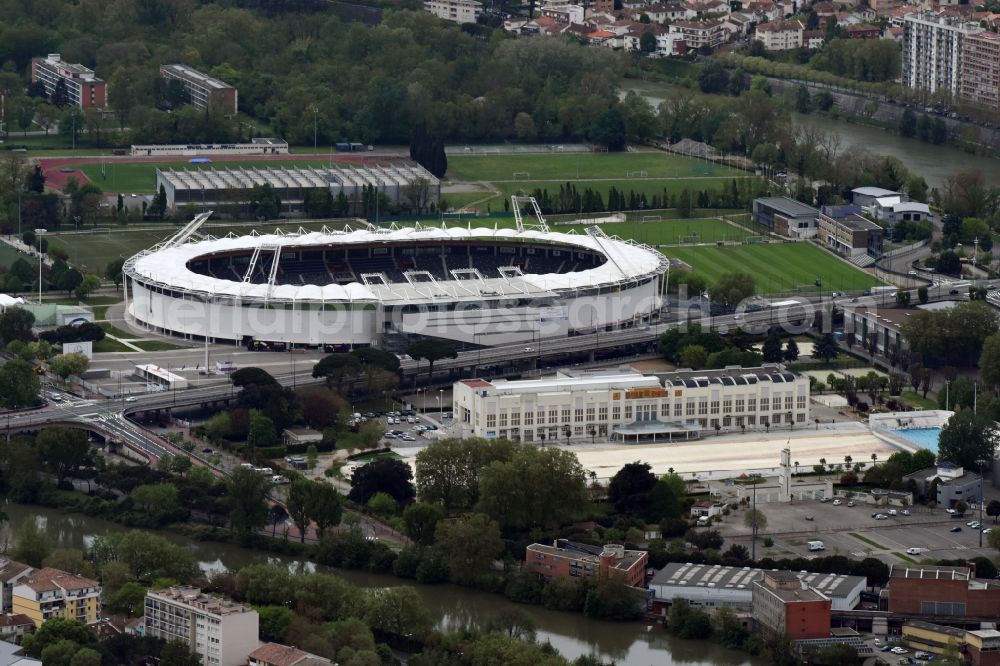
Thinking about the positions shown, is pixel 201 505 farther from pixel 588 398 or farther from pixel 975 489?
pixel 975 489

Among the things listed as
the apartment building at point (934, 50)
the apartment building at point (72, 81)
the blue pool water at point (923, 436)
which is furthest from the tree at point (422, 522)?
the apartment building at point (934, 50)

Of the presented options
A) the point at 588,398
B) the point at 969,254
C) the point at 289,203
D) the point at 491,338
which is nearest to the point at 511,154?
the point at 289,203

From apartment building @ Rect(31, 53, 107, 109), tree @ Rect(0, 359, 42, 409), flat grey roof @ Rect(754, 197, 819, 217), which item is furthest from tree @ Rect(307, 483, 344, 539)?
apartment building @ Rect(31, 53, 107, 109)

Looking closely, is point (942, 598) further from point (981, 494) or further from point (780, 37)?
point (780, 37)

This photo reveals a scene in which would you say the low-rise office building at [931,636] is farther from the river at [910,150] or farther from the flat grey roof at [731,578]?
the river at [910,150]

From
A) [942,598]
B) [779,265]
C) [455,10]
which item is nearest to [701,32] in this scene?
[455,10]
